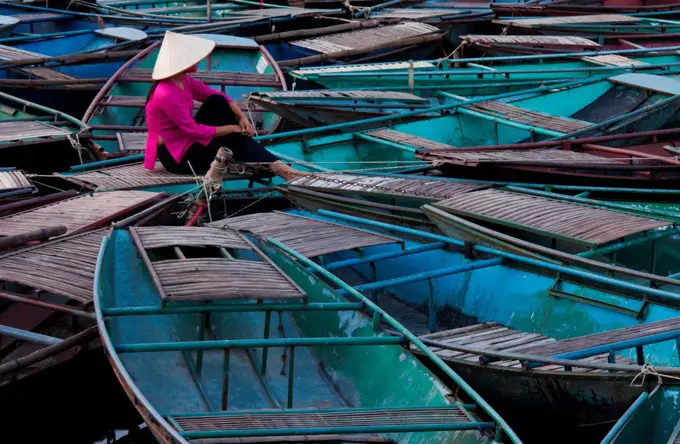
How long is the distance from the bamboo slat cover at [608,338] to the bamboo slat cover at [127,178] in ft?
13.7

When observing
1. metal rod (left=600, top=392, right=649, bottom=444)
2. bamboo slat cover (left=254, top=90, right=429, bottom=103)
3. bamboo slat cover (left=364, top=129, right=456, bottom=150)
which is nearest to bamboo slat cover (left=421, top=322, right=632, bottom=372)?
metal rod (left=600, top=392, right=649, bottom=444)

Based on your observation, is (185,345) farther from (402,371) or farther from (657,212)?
(657,212)

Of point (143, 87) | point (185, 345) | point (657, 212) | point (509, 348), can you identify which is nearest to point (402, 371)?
point (509, 348)

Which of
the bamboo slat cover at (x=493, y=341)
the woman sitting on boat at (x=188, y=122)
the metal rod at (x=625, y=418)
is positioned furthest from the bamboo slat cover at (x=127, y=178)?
the metal rod at (x=625, y=418)

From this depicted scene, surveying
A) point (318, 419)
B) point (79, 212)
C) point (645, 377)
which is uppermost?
point (79, 212)

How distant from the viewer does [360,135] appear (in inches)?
422

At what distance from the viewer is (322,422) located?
5.40 m

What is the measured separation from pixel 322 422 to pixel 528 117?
650 cm

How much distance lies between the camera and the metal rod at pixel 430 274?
714 centimetres

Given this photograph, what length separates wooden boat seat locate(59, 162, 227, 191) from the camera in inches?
359

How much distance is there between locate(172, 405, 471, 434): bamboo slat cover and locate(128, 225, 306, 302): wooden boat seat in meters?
0.87

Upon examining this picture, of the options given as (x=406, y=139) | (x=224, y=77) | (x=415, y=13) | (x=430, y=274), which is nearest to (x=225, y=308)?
(x=430, y=274)

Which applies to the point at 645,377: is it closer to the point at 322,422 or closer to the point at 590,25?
the point at 322,422

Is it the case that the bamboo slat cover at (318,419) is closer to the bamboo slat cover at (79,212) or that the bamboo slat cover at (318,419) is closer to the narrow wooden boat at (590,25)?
the bamboo slat cover at (79,212)
